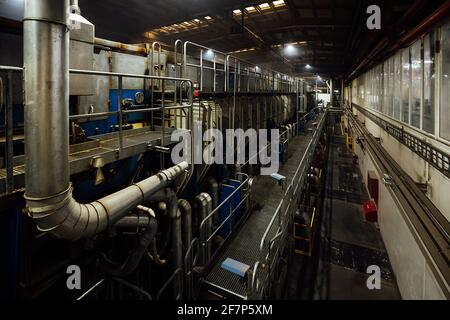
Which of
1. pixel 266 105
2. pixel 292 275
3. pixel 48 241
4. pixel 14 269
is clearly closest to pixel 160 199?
pixel 48 241

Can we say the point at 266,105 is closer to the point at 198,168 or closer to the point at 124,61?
the point at 198,168

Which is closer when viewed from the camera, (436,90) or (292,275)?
(436,90)

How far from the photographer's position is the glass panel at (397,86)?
7.00m

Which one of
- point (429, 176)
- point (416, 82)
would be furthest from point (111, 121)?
point (416, 82)

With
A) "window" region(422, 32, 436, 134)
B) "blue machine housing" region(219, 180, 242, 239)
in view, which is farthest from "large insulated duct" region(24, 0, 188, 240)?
"window" region(422, 32, 436, 134)

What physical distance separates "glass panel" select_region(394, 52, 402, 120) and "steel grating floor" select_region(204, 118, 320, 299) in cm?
320

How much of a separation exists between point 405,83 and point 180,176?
594cm

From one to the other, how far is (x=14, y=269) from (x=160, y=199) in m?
1.53

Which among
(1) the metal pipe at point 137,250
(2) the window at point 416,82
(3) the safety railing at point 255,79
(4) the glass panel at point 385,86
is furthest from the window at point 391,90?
(1) the metal pipe at point 137,250

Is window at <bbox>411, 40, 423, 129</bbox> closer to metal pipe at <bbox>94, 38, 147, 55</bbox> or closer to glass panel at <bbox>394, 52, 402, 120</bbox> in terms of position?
glass panel at <bbox>394, 52, 402, 120</bbox>

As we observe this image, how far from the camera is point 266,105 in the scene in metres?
9.52

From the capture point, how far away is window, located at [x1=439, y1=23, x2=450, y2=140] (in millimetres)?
3947

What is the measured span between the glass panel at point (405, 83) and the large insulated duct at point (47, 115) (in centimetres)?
672

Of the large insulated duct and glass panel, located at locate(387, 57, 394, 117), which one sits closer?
the large insulated duct
